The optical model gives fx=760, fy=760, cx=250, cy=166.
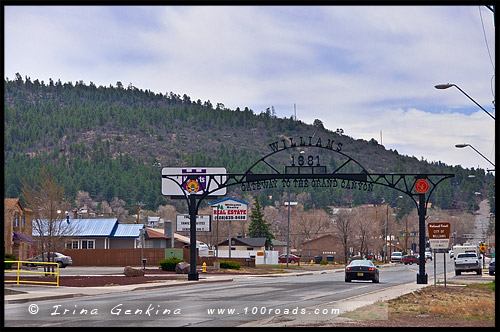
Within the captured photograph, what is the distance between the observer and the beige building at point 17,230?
69.4 meters

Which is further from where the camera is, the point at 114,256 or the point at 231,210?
the point at 114,256

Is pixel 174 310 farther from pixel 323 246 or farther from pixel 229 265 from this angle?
pixel 323 246

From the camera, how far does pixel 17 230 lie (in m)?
75.6

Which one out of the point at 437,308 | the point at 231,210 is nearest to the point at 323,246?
the point at 231,210

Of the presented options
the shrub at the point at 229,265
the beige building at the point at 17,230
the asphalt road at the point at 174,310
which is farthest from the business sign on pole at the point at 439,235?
the beige building at the point at 17,230

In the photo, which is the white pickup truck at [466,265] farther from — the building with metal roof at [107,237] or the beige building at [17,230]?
the building with metal roof at [107,237]

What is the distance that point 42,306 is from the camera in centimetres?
2386

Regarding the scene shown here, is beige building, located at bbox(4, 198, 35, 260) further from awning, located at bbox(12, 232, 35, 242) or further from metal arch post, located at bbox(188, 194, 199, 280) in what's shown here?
metal arch post, located at bbox(188, 194, 199, 280)

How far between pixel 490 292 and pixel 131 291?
15458 millimetres

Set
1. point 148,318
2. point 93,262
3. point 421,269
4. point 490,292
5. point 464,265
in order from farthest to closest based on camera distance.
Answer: point 93,262, point 464,265, point 421,269, point 490,292, point 148,318

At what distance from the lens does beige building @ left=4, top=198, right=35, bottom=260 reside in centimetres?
6944

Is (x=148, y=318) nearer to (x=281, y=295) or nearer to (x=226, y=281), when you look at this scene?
(x=281, y=295)

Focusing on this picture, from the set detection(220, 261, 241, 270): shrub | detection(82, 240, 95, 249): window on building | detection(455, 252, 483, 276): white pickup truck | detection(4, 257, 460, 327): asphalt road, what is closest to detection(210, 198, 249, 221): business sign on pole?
detection(220, 261, 241, 270): shrub
